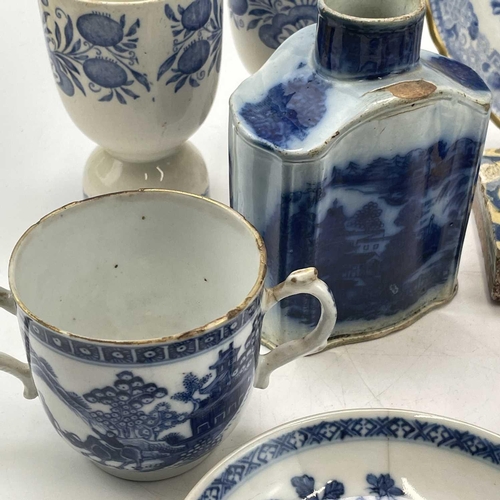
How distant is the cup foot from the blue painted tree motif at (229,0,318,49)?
39 cm

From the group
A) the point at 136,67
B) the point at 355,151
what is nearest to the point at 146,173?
the point at 136,67

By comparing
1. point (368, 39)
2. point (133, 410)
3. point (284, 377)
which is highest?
point (368, 39)

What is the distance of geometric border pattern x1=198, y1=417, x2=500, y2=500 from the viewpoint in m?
0.51

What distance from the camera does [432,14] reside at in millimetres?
820

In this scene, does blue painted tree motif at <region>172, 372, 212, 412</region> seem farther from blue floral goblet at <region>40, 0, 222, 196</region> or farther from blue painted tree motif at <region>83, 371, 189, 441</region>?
blue floral goblet at <region>40, 0, 222, 196</region>

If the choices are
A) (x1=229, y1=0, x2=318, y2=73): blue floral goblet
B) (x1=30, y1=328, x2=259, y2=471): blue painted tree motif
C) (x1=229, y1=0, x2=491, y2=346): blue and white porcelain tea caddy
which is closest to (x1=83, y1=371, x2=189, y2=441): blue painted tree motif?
(x1=30, y1=328, x2=259, y2=471): blue painted tree motif

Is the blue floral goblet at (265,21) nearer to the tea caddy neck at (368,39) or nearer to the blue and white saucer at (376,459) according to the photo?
the tea caddy neck at (368,39)

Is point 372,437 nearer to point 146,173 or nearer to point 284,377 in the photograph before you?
point 284,377

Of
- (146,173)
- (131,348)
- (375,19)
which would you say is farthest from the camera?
(146,173)

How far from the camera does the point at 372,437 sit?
0.52 m

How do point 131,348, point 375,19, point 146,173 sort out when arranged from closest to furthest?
point 131,348 < point 375,19 < point 146,173

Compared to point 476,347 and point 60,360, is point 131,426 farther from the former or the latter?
point 476,347

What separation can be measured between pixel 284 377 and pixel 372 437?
109 millimetres

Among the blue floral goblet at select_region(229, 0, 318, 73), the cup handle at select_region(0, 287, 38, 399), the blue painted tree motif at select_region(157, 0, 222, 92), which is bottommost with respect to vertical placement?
the cup handle at select_region(0, 287, 38, 399)
